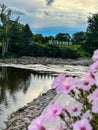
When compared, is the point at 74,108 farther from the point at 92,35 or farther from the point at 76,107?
the point at 92,35

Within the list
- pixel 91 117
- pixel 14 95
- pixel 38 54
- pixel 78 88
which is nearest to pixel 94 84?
pixel 78 88

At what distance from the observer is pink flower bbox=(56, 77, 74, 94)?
6.66 ft

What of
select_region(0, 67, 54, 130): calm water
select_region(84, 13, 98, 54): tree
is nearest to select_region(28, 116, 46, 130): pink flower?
select_region(0, 67, 54, 130): calm water

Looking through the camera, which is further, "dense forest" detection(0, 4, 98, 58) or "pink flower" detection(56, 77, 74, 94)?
"dense forest" detection(0, 4, 98, 58)

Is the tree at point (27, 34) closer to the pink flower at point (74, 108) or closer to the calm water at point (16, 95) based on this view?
the calm water at point (16, 95)

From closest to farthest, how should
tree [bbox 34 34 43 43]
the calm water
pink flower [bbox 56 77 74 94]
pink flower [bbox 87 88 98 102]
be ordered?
pink flower [bbox 87 88 98 102], pink flower [bbox 56 77 74 94], the calm water, tree [bbox 34 34 43 43]

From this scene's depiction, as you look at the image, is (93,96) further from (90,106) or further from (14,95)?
(14,95)

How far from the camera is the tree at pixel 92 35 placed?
81688 millimetres

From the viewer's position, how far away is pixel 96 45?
83250 millimetres

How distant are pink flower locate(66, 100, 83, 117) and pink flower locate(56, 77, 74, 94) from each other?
0.07 meters

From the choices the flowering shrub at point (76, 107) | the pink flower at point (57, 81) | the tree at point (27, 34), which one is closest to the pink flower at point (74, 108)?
the flowering shrub at point (76, 107)

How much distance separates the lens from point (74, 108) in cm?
200

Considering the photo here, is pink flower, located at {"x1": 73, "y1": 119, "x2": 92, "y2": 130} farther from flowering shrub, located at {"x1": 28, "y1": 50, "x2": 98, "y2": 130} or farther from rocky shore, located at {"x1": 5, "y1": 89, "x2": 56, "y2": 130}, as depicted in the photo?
rocky shore, located at {"x1": 5, "y1": 89, "x2": 56, "y2": 130}

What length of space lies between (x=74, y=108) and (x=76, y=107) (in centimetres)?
1
